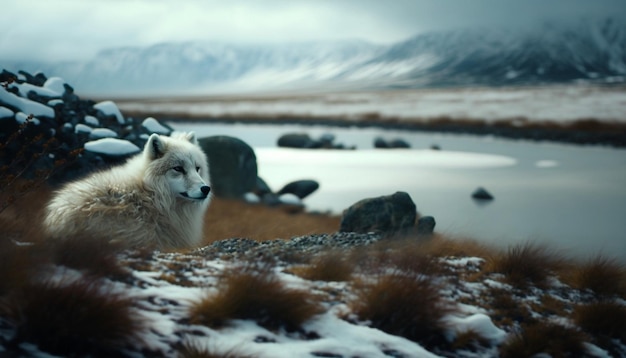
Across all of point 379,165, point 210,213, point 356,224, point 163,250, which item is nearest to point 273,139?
point 379,165

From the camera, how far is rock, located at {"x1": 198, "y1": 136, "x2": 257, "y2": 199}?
14.0 metres

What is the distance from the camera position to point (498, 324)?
4289mm

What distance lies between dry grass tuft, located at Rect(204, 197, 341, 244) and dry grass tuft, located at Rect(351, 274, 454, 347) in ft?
17.1

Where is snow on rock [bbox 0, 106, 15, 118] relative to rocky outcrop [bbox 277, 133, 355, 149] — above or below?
above

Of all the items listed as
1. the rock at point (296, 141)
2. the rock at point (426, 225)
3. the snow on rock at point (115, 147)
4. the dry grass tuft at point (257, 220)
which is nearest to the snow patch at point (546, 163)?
the dry grass tuft at point (257, 220)

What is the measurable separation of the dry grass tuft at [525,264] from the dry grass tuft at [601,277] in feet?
1.06

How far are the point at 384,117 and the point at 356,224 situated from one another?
34.0 m

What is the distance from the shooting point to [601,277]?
5.57 meters

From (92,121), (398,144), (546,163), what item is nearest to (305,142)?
(398,144)

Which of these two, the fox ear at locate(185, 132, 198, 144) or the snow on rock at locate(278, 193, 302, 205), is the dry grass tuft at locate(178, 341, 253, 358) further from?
the snow on rock at locate(278, 193, 302, 205)

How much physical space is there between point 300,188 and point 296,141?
12820mm

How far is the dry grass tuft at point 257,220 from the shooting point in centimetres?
1010

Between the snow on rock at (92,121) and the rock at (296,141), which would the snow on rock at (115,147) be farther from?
the rock at (296,141)

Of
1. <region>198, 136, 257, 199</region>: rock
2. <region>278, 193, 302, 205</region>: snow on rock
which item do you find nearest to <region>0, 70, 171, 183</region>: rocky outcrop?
<region>198, 136, 257, 199</region>: rock
